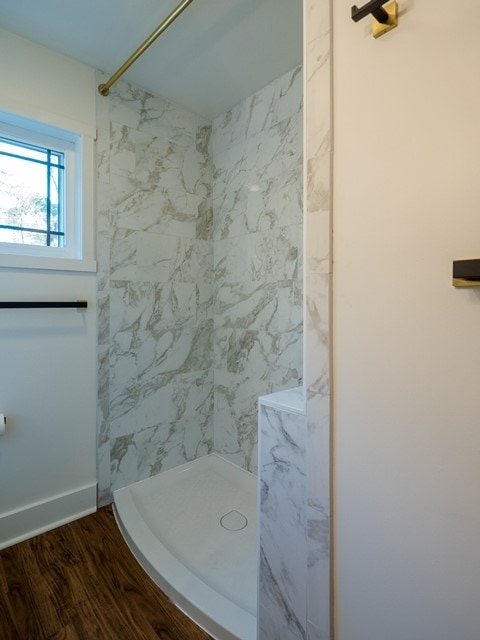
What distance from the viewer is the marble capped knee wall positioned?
1.75m

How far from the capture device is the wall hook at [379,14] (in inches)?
24.5

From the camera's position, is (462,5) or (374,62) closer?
(462,5)

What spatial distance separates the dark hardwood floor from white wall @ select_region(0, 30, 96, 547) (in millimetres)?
187

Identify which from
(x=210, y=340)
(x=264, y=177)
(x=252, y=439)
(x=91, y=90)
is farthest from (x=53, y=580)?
(x=91, y=90)

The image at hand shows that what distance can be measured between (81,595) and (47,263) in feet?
4.69

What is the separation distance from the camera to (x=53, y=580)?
1.27 m

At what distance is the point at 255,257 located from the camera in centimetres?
194

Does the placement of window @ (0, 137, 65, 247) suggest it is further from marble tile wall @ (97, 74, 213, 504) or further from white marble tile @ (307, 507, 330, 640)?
white marble tile @ (307, 507, 330, 640)

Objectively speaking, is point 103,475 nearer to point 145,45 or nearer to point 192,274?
point 192,274

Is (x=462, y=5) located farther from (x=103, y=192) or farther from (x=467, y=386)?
(x=103, y=192)

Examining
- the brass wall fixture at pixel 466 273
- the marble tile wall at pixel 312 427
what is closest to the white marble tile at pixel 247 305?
the marble tile wall at pixel 312 427

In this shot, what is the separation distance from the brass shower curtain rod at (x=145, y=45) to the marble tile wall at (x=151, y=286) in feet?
0.24

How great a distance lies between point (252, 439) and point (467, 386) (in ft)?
5.18

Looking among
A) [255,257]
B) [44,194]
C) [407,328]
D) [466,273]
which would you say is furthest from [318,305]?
[44,194]
